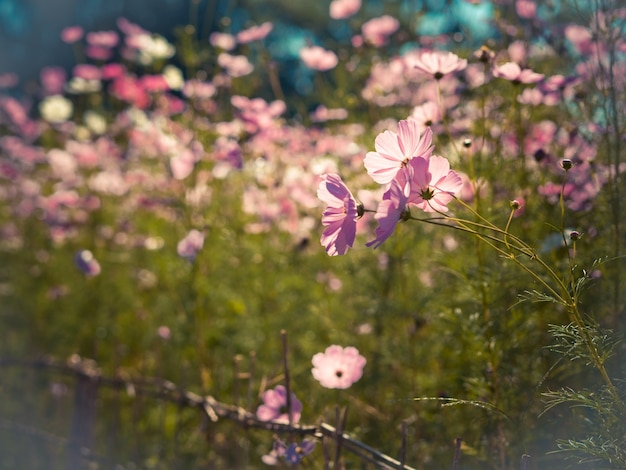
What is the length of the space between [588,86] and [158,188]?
1.79 meters

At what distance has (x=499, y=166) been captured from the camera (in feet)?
4.77

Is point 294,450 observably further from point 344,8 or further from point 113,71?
point 113,71

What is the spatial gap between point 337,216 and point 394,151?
0.35ft

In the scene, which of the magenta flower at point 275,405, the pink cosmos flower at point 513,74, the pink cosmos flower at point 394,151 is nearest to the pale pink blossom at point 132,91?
the magenta flower at point 275,405

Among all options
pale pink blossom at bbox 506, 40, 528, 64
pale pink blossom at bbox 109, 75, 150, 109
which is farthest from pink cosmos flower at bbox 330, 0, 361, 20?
pale pink blossom at bbox 109, 75, 150, 109

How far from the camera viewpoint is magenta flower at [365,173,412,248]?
0.82 m

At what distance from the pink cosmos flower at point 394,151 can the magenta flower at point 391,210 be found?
0.07m

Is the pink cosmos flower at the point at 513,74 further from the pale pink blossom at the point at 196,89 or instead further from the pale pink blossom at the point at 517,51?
the pale pink blossom at the point at 196,89

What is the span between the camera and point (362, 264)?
1.91 m

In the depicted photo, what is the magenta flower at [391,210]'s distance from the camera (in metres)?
0.82

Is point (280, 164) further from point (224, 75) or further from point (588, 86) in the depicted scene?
point (588, 86)

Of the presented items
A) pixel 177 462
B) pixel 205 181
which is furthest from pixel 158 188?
pixel 177 462

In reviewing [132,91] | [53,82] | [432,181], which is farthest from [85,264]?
[53,82]

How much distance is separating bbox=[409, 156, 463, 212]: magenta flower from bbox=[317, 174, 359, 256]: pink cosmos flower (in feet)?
0.24
